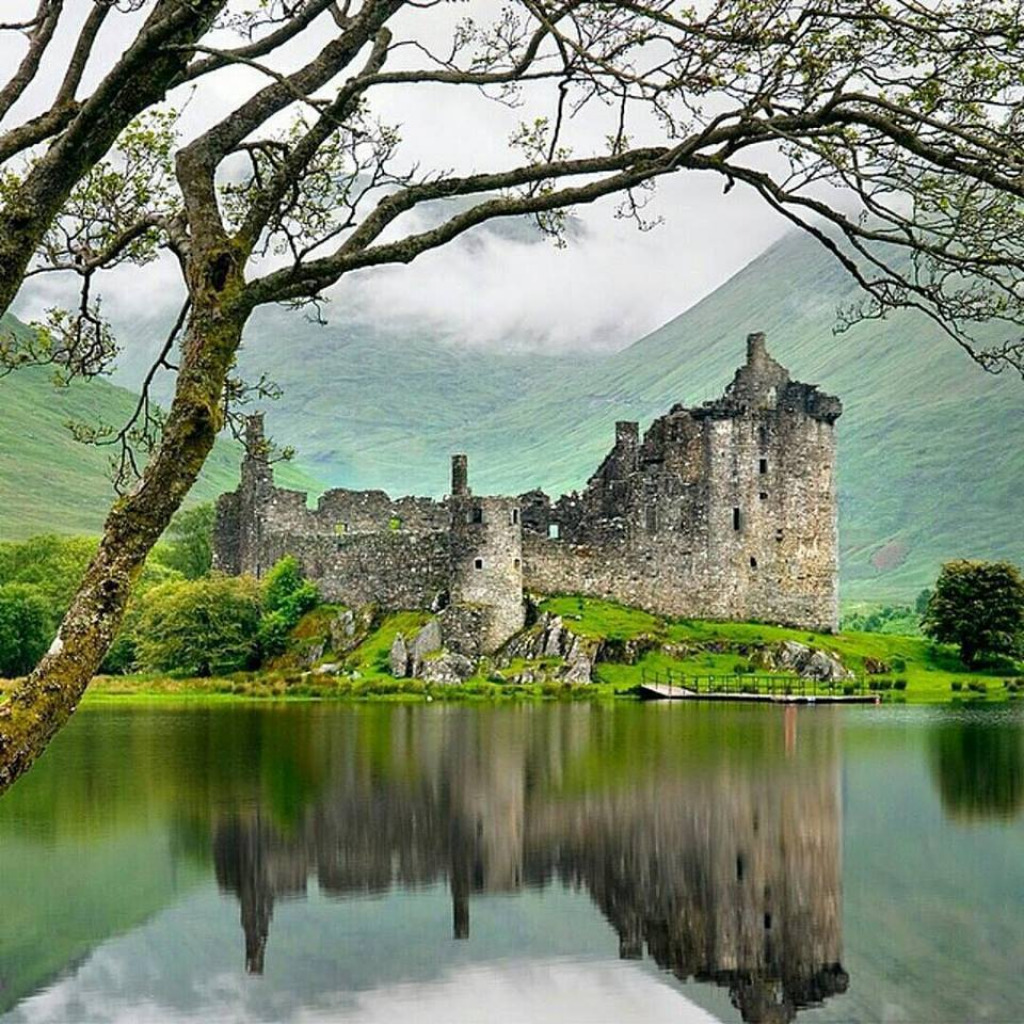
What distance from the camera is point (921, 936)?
1708 cm

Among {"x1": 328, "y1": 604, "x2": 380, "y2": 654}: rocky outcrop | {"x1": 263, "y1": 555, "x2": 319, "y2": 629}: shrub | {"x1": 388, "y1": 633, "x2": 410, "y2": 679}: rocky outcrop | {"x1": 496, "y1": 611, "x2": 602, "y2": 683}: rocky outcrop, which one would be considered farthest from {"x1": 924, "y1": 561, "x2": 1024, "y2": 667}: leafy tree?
{"x1": 263, "y1": 555, "x2": 319, "y2": 629}: shrub

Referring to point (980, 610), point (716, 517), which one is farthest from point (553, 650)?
point (980, 610)

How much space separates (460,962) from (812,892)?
5.20 meters

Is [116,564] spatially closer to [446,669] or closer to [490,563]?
[446,669]

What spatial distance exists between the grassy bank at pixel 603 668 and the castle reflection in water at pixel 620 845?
71.2 feet

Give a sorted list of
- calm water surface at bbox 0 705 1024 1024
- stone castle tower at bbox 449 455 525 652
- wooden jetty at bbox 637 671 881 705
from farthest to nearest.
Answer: stone castle tower at bbox 449 455 525 652 → wooden jetty at bbox 637 671 881 705 → calm water surface at bbox 0 705 1024 1024

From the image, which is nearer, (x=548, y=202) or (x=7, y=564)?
(x=548, y=202)

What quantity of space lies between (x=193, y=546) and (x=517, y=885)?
2811 inches

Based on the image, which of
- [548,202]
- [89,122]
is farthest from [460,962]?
[89,122]

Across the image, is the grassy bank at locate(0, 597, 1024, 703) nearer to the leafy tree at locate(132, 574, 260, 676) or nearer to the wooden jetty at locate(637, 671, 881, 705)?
the wooden jetty at locate(637, 671, 881, 705)

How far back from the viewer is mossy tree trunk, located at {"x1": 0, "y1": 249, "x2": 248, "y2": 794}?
9148 mm

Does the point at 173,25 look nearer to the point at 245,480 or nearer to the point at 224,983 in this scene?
the point at 224,983

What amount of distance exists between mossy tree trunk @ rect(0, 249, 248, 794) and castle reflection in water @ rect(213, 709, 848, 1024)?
7.56 metres

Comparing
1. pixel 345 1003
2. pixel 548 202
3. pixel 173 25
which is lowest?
pixel 345 1003
